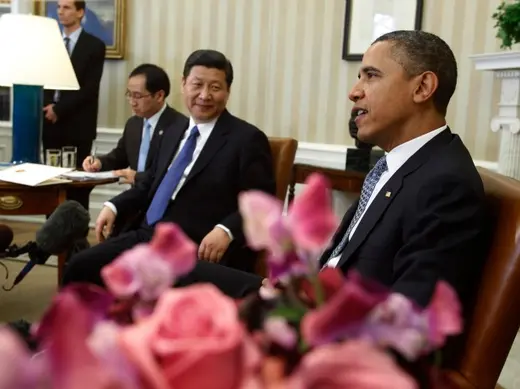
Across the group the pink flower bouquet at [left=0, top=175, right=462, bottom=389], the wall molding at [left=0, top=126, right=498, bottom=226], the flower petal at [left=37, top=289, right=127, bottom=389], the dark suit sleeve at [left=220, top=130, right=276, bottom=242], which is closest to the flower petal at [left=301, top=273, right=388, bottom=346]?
the pink flower bouquet at [left=0, top=175, right=462, bottom=389]

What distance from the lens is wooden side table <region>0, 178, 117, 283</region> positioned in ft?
8.67

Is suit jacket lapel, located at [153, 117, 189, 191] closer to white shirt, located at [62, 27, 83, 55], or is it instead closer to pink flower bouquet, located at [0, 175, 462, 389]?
white shirt, located at [62, 27, 83, 55]

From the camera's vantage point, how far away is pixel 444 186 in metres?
1.36

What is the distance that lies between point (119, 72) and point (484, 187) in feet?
13.1

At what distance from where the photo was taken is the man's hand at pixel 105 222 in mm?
2492

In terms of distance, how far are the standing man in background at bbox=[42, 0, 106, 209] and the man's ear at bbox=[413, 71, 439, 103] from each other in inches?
122

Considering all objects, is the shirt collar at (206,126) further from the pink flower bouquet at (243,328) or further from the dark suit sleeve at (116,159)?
the pink flower bouquet at (243,328)

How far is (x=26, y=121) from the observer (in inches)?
120

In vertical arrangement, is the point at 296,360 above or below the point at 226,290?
above

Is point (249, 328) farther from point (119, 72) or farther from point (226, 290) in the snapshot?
Result: point (119, 72)

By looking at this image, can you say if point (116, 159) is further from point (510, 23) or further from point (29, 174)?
point (510, 23)

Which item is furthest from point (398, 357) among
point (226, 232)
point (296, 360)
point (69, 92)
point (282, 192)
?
point (69, 92)

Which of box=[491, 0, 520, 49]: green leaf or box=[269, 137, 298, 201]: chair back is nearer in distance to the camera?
box=[269, 137, 298, 201]: chair back

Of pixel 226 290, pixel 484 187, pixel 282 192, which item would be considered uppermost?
pixel 484 187
